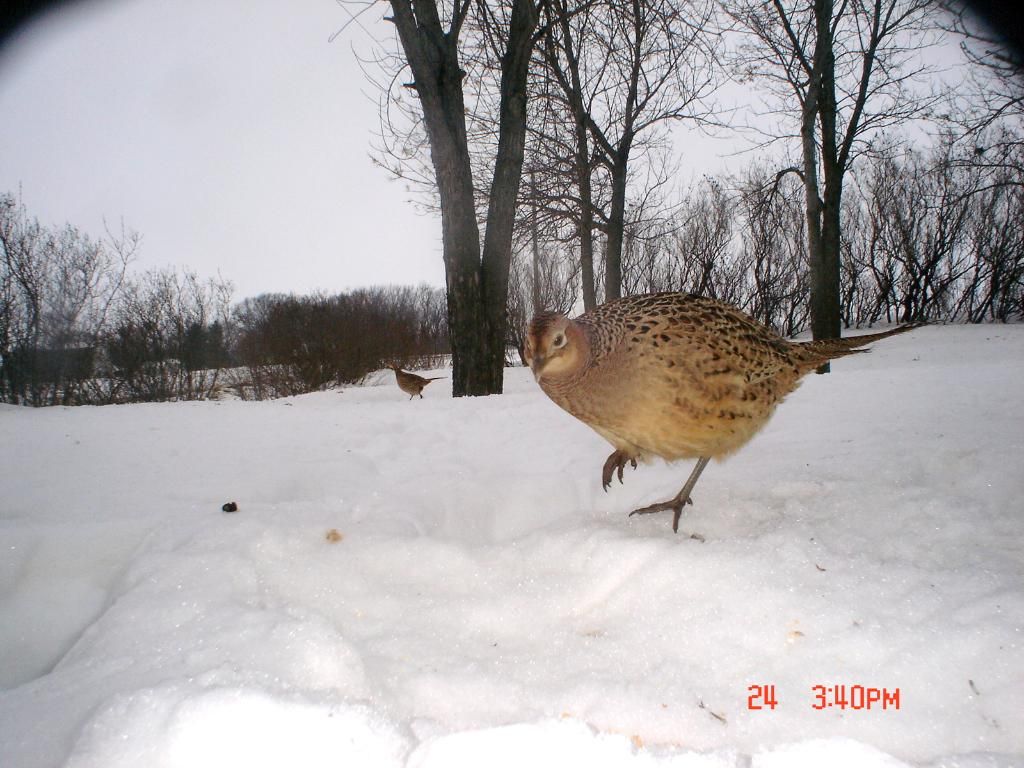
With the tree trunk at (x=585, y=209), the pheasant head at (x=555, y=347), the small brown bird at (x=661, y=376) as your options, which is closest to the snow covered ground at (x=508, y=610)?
the small brown bird at (x=661, y=376)

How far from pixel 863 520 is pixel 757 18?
1104 centimetres

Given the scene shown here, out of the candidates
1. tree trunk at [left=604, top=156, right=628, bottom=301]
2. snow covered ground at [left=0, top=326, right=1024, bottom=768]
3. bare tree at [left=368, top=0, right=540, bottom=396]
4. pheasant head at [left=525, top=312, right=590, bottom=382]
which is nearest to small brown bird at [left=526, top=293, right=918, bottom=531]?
pheasant head at [left=525, top=312, right=590, bottom=382]

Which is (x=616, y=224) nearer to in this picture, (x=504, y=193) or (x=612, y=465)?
(x=504, y=193)

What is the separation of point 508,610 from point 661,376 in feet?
3.30

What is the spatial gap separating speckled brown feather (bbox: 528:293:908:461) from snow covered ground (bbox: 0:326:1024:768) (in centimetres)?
35

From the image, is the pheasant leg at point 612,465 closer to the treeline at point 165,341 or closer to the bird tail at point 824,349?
the bird tail at point 824,349

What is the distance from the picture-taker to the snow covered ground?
1.01 metres

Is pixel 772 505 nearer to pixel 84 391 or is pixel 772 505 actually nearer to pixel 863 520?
pixel 863 520

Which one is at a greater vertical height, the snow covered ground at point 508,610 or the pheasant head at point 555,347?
the pheasant head at point 555,347
